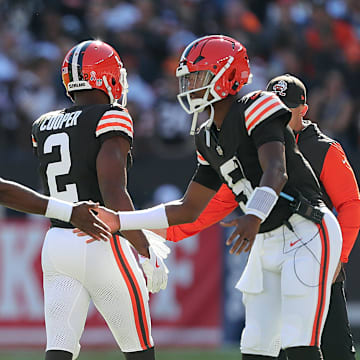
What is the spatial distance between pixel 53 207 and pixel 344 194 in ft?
5.16

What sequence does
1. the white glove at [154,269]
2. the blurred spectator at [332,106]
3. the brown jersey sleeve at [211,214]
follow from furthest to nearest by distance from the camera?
the blurred spectator at [332,106] → the brown jersey sleeve at [211,214] → the white glove at [154,269]

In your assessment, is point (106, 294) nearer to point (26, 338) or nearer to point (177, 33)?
point (26, 338)

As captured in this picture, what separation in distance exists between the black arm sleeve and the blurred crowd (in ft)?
13.1

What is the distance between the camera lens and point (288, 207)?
4.20 m

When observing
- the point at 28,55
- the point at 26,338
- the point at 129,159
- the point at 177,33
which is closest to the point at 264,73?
the point at 177,33

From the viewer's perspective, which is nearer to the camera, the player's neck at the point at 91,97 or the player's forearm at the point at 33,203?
the player's forearm at the point at 33,203

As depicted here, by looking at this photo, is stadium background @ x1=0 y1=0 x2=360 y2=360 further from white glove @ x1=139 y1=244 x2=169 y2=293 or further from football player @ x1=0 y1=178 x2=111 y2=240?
football player @ x1=0 y1=178 x2=111 y2=240

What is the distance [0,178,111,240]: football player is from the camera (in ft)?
13.3

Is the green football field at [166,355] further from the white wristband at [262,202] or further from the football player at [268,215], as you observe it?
the white wristband at [262,202]

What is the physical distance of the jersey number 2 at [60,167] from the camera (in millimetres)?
4293

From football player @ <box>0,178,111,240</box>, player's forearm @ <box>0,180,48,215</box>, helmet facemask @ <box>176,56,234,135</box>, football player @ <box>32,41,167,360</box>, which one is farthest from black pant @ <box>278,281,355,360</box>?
player's forearm @ <box>0,180,48,215</box>

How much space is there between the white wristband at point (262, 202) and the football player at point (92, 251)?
0.71m

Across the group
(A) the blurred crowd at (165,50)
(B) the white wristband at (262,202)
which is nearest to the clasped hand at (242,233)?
(B) the white wristband at (262,202)

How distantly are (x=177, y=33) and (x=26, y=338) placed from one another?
4347 millimetres
